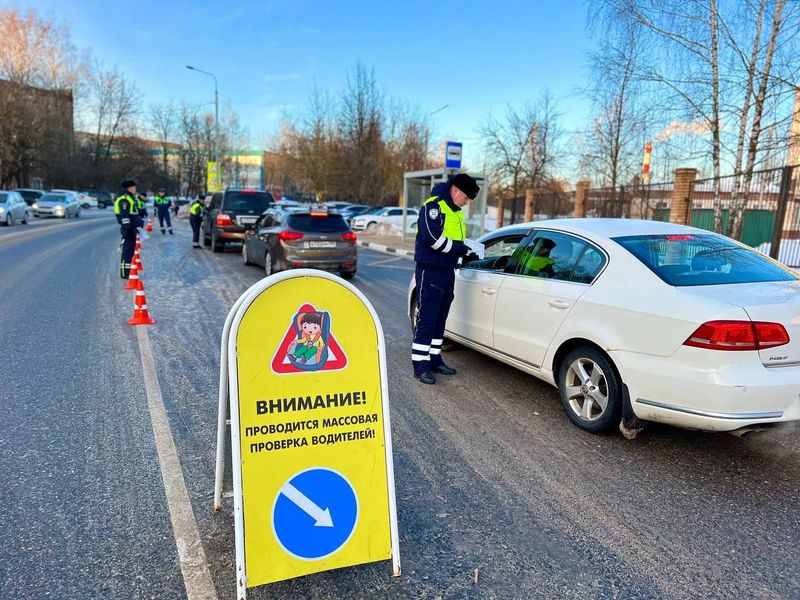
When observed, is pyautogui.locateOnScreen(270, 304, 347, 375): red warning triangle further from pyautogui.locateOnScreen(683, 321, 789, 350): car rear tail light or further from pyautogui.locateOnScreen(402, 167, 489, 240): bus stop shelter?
pyautogui.locateOnScreen(402, 167, 489, 240): bus stop shelter

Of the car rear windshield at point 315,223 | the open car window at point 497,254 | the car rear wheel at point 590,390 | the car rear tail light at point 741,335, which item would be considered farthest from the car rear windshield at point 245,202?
the car rear tail light at point 741,335

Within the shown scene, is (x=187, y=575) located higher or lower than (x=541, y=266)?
lower

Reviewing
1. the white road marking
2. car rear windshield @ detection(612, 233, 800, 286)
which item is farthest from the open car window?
the white road marking

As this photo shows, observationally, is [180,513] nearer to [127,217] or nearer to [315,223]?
[315,223]

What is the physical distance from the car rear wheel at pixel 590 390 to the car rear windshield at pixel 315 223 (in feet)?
24.5

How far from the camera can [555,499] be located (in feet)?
10.4

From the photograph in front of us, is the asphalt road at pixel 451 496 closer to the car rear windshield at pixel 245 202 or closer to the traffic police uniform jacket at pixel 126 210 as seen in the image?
the traffic police uniform jacket at pixel 126 210

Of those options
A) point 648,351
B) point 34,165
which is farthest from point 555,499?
point 34,165

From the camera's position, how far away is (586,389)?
161 inches

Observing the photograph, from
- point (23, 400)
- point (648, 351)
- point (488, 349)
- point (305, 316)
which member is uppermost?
point (305, 316)

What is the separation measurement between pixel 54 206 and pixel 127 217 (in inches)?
1121

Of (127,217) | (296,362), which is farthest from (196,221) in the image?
(296,362)

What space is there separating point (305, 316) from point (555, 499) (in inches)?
75.1

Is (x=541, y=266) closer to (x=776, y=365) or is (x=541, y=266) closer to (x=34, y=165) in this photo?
(x=776, y=365)
